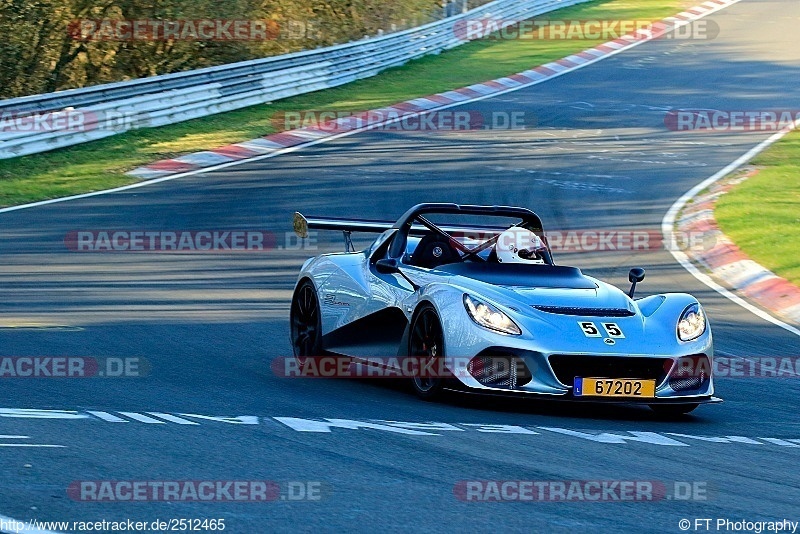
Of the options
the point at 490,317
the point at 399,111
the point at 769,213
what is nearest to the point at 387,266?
the point at 490,317

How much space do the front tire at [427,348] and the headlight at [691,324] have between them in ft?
4.73

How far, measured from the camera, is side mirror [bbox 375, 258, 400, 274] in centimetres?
870

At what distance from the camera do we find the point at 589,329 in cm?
768

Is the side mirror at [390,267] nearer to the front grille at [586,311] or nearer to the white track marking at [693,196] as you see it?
the front grille at [586,311]

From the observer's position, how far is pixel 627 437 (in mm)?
6941

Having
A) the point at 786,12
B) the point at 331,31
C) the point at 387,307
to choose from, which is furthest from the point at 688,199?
the point at 786,12

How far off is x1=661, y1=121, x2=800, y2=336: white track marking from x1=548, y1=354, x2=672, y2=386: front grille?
4.49 m

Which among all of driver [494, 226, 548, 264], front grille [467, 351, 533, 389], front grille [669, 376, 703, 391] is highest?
driver [494, 226, 548, 264]

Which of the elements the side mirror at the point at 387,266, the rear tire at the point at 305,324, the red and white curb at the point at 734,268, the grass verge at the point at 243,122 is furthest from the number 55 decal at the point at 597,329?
the grass verge at the point at 243,122

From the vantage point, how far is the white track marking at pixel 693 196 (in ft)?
41.4

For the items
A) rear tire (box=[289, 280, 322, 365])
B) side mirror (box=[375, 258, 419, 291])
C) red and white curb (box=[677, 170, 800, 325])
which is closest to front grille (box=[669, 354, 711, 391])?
side mirror (box=[375, 258, 419, 291])

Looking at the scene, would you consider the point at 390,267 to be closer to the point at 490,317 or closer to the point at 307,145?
the point at 490,317

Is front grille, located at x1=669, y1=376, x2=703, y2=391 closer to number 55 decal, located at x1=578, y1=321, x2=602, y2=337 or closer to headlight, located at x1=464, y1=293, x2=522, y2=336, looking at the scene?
number 55 decal, located at x1=578, y1=321, x2=602, y2=337

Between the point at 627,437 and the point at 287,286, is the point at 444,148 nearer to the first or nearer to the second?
the point at 287,286
